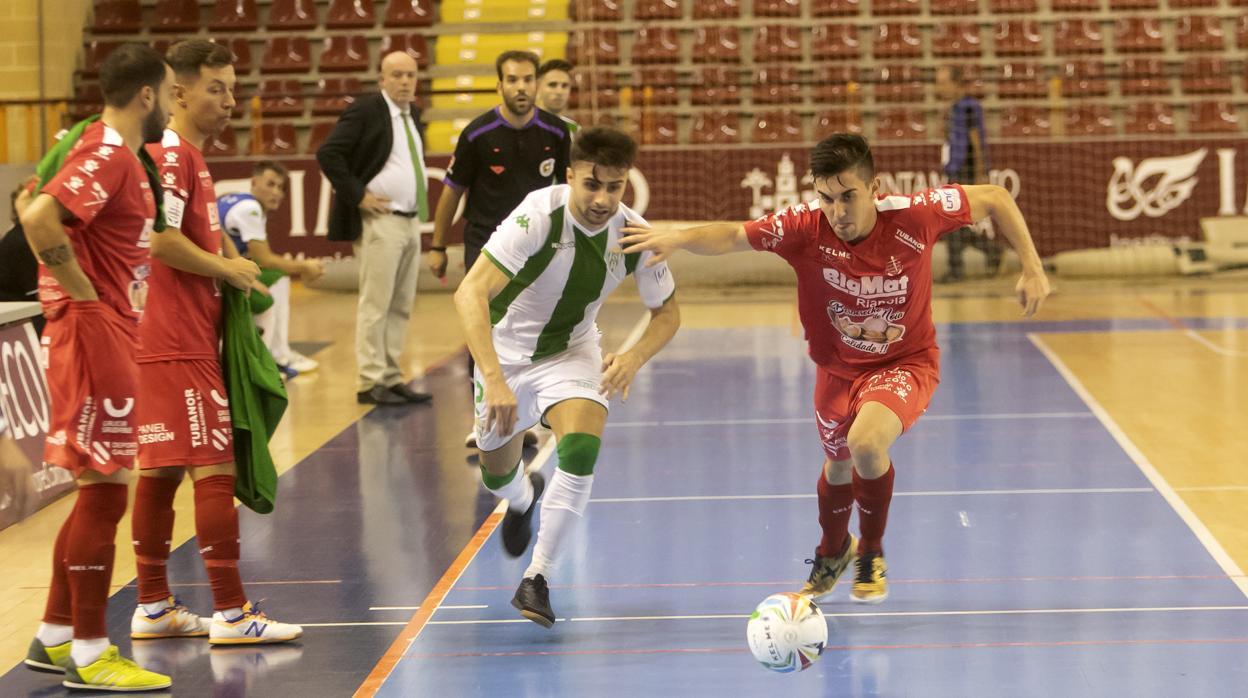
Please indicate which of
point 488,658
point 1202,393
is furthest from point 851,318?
point 1202,393

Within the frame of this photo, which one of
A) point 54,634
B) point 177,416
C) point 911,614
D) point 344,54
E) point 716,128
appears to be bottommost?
point 911,614

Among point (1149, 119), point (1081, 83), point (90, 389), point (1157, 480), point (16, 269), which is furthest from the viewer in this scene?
point (1081, 83)

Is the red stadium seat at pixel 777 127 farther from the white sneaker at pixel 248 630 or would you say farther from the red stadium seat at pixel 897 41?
the white sneaker at pixel 248 630

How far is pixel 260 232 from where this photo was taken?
9.02 m

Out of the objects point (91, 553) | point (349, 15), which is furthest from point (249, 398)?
point (349, 15)

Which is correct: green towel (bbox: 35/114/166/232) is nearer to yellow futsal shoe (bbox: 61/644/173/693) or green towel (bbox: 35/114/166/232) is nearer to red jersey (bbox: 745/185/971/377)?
yellow futsal shoe (bbox: 61/644/173/693)

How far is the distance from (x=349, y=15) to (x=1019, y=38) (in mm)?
9367

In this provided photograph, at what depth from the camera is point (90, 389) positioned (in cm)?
432

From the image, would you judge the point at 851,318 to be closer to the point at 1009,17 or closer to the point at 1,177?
the point at 1,177

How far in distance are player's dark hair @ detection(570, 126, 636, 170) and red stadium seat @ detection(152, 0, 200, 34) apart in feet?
56.2

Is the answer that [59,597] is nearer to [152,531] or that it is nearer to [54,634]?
[54,634]

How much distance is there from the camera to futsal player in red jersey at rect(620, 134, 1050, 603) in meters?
4.89

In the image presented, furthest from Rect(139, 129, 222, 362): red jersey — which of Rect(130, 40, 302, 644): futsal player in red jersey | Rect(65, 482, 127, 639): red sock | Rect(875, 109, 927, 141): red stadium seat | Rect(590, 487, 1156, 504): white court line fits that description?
Rect(875, 109, 927, 141): red stadium seat

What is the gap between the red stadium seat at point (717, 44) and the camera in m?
19.5
